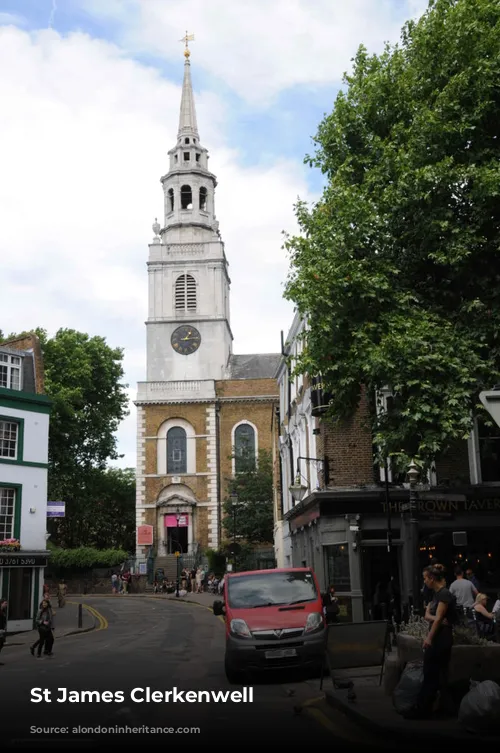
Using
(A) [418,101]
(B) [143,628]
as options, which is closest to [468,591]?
(A) [418,101]

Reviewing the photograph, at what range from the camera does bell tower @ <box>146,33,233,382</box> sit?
62.1 m

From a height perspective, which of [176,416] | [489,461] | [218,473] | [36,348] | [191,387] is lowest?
[489,461]

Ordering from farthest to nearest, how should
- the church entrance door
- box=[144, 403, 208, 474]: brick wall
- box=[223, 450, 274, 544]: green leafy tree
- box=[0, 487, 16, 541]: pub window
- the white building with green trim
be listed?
box=[144, 403, 208, 474]: brick wall → the church entrance door → box=[223, 450, 274, 544]: green leafy tree → box=[0, 487, 16, 541]: pub window → the white building with green trim

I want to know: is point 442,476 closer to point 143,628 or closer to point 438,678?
point 143,628

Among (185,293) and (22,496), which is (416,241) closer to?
(22,496)

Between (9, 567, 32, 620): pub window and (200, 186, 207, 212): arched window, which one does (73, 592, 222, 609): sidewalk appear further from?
(200, 186, 207, 212): arched window

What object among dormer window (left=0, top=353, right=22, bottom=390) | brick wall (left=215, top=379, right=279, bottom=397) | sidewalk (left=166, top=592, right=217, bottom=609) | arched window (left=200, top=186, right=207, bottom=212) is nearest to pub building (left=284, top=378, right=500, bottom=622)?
dormer window (left=0, top=353, right=22, bottom=390)

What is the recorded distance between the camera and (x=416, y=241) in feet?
60.7

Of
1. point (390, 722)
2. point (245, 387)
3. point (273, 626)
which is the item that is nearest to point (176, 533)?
point (245, 387)

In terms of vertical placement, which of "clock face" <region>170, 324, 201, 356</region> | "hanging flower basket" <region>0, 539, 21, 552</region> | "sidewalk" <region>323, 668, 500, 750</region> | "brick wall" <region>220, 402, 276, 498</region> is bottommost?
"sidewalk" <region>323, 668, 500, 750</region>

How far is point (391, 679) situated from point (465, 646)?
3.49 feet

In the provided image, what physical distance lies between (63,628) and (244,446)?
31692mm

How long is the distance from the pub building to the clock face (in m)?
39.2

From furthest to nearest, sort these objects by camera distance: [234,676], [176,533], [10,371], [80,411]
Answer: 1. [176,533]
2. [80,411]
3. [10,371]
4. [234,676]
